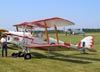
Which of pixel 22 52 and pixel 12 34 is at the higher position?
pixel 12 34

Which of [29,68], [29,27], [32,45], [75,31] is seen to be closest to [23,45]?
[32,45]

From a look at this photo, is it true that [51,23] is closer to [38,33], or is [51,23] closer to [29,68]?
[38,33]

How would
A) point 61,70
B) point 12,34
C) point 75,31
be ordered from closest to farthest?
point 61,70 < point 12,34 < point 75,31

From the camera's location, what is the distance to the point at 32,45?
56.1 feet

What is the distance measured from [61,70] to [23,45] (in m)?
5.62

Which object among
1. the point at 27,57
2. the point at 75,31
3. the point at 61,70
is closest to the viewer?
the point at 61,70

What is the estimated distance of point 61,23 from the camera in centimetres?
1688

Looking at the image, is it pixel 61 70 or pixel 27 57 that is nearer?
pixel 61 70

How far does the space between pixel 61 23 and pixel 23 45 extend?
9.15 feet

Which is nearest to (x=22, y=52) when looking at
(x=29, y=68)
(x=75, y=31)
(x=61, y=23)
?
(x=61, y=23)

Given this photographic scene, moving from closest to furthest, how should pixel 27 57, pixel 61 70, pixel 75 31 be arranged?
pixel 61 70 < pixel 27 57 < pixel 75 31

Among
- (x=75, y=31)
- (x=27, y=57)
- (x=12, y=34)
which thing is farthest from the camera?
(x=75, y=31)

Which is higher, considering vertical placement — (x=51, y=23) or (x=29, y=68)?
Result: (x=51, y=23)

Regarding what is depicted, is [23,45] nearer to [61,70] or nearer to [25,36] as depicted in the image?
[25,36]
